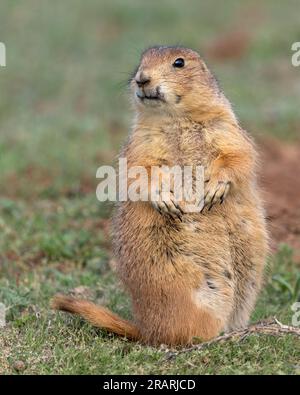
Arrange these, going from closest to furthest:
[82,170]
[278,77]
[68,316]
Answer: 1. [68,316]
2. [82,170]
3. [278,77]

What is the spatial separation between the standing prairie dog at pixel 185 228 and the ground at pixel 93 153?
21 centimetres

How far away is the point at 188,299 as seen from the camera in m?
4.61

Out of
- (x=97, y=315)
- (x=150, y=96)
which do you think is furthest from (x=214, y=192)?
Result: (x=97, y=315)

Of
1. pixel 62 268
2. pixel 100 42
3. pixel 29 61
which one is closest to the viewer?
pixel 62 268

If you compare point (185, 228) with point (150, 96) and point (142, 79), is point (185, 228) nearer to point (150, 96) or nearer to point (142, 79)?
point (150, 96)

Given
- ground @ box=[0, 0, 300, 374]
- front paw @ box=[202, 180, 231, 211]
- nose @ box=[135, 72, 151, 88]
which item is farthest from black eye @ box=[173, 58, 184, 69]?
ground @ box=[0, 0, 300, 374]

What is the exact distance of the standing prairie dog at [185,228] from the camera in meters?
4.64

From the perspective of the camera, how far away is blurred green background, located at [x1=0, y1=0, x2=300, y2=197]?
8.70 meters

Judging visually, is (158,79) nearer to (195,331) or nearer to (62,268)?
(195,331)

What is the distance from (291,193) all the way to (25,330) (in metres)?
3.23

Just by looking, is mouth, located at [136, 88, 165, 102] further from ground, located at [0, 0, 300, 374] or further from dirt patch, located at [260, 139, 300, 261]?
dirt patch, located at [260, 139, 300, 261]

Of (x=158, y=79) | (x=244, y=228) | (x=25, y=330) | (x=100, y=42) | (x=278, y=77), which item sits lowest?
(x=25, y=330)

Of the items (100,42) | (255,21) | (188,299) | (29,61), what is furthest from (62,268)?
(255,21)

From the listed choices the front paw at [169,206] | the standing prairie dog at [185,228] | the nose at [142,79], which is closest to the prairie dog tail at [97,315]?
the standing prairie dog at [185,228]
